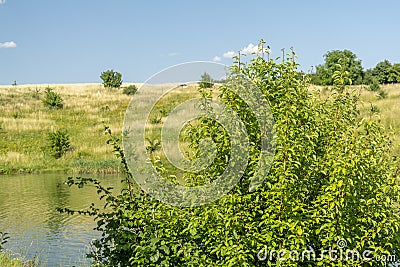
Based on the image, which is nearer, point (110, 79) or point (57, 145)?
point (57, 145)

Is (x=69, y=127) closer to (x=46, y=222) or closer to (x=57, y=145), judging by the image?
(x=57, y=145)

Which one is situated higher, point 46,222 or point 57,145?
point 57,145

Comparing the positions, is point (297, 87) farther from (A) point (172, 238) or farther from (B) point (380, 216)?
(A) point (172, 238)

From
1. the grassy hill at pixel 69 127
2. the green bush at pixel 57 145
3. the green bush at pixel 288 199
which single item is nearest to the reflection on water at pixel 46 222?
the green bush at pixel 288 199

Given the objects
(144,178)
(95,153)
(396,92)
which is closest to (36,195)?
(95,153)

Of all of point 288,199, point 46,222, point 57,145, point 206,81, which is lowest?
point 46,222

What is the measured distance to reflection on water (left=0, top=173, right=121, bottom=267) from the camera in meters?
10.6

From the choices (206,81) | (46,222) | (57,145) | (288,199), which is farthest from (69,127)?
(288,199)

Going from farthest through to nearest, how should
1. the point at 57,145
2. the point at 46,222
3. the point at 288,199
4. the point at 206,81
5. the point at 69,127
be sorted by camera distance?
the point at 69,127
the point at 57,145
the point at 46,222
the point at 206,81
the point at 288,199

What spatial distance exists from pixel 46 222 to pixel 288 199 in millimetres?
10459

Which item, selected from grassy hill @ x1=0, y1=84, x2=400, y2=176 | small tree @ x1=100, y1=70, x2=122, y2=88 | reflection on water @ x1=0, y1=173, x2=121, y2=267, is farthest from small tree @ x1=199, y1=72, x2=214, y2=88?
small tree @ x1=100, y1=70, x2=122, y2=88

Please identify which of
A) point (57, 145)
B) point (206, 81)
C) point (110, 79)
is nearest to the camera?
point (206, 81)

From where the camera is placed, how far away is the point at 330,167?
194 inches

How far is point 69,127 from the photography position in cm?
3734
